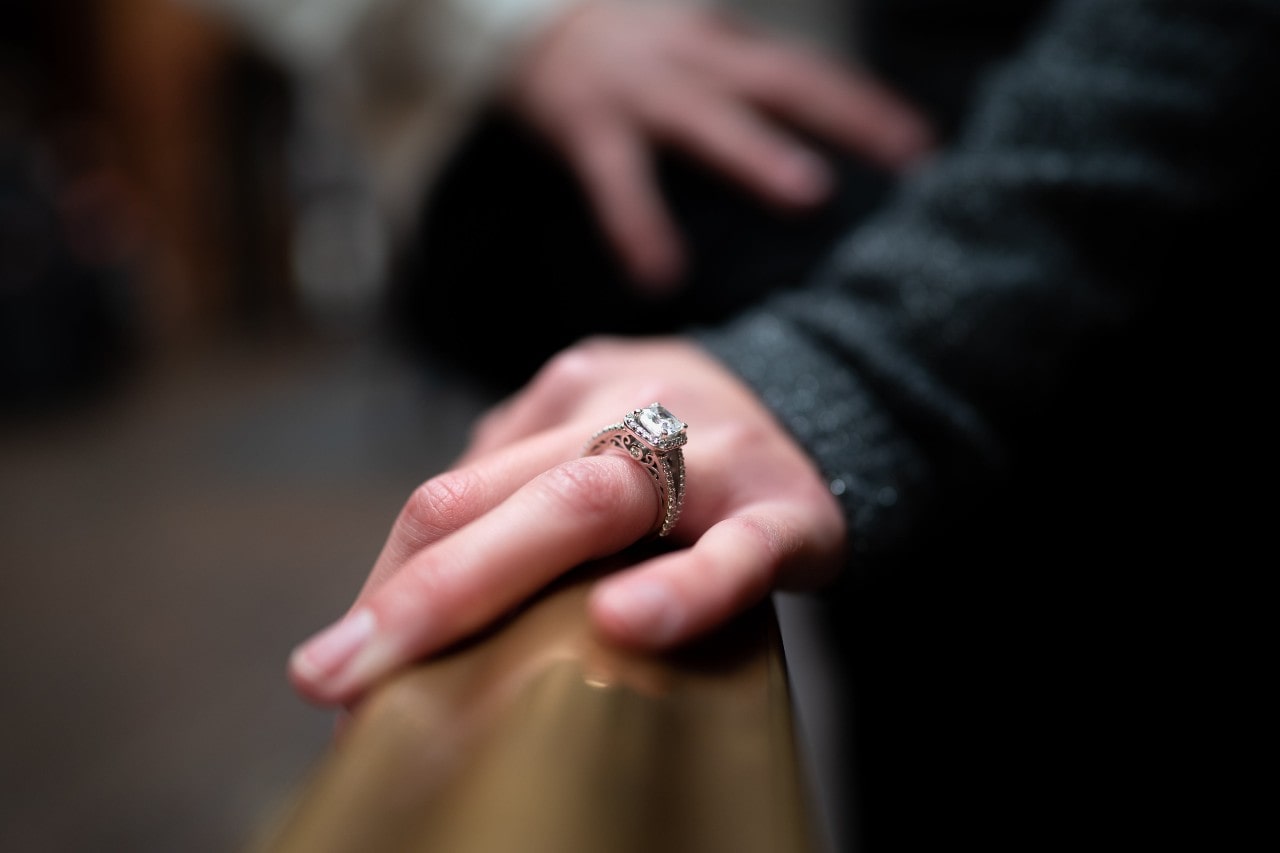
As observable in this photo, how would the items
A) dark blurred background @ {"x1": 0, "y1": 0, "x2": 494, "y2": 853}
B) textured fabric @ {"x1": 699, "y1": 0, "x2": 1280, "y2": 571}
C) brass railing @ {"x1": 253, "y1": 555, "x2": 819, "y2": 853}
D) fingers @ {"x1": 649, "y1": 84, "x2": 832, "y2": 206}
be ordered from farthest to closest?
dark blurred background @ {"x1": 0, "y1": 0, "x2": 494, "y2": 853}
fingers @ {"x1": 649, "y1": 84, "x2": 832, "y2": 206}
textured fabric @ {"x1": 699, "y1": 0, "x2": 1280, "y2": 571}
brass railing @ {"x1": 253, "y1": 555, "x2": 819, "y2": 853}

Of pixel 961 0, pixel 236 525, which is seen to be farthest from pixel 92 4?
pixel 961 0

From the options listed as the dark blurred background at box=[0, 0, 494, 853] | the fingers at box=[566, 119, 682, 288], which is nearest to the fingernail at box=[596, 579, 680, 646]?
the fingers at box=[566, 119, 682, 288]

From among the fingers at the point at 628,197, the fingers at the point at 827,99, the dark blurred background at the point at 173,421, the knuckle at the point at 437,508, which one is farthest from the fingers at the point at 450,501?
the dark blurred background at the point at 173,421

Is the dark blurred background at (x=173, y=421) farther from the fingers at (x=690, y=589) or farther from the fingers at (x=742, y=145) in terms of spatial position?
the fingers at (x=690, y=589)

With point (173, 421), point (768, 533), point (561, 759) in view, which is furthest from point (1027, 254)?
point (173, 421)

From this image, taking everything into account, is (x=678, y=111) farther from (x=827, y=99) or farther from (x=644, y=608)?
(x=644, y=608)

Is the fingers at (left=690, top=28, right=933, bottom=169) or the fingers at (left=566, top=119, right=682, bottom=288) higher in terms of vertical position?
the fingers at (left=690, top=28, right=933, bottom=169)

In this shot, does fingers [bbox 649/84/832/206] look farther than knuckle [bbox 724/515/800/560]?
Yes

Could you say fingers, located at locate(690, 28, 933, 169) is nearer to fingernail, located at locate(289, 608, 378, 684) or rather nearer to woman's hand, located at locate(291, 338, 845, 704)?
woman's hand, located at locate(291, 338, 845, 704)
